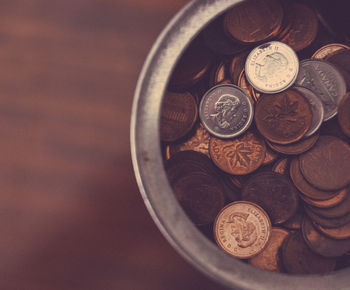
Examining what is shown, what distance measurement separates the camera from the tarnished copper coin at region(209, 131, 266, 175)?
91 cm

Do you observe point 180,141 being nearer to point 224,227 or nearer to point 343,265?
point 224,227

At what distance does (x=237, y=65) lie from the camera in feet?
3.12

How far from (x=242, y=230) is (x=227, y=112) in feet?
1.03

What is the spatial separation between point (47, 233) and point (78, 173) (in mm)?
170

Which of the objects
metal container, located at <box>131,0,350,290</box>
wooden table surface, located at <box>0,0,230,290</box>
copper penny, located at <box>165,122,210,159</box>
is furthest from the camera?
copper penny, located at <box>165,122,210,159</box>

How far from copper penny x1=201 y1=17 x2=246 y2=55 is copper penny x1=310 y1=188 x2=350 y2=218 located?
19.4 inches

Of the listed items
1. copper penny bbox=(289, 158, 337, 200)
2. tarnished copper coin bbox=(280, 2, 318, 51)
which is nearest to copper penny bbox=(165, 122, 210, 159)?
copper penny bbox=(289, 158, 337, 200)

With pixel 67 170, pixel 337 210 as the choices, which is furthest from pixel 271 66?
pixel 67 170

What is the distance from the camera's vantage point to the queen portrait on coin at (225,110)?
0.92m

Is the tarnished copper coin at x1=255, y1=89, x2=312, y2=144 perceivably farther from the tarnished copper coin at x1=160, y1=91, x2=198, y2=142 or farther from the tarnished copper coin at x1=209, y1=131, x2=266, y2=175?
the tarnished copper coin at x1=160, y1=91, x2=198, y2=142

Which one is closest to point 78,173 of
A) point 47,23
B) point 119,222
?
point 119,222

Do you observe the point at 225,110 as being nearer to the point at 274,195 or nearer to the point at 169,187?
the point at 274,195

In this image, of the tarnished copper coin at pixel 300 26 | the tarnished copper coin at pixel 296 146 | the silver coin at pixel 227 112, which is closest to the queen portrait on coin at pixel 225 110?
the silver coin at pixel 227 112

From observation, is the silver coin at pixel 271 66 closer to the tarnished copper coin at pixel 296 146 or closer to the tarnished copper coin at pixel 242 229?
the tarnished copper coin at pixel 296 146
